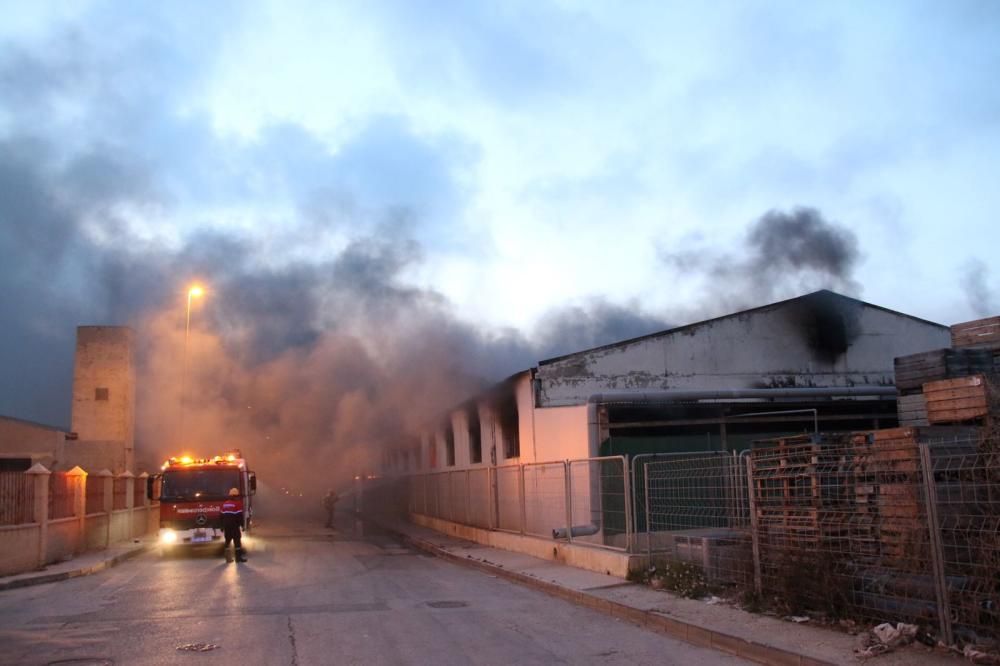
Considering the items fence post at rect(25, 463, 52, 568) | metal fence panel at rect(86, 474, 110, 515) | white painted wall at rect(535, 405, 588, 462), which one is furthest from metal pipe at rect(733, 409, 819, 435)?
metal fence panel at rect(86, 474, 110, 515)

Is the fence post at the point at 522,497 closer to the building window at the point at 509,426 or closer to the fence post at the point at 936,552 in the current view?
the building window at the point at 509,426

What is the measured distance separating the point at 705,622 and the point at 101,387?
24.6 metres

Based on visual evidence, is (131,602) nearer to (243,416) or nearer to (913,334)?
(913,334)

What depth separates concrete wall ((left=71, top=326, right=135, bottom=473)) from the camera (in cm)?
2777

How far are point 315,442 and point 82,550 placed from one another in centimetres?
1770

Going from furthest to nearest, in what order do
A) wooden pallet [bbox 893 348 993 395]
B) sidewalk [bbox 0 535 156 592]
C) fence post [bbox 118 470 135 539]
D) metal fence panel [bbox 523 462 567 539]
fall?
fence post [bbox 118 470 135 539] → metal fence panel [bbox 523 462 567 539] → sidewalk [bbox 0 535 156 592] → wooden pallet [bbox 893 348 993 395]

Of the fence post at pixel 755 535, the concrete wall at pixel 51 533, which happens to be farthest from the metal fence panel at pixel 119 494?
the fence post at pixel 755 535

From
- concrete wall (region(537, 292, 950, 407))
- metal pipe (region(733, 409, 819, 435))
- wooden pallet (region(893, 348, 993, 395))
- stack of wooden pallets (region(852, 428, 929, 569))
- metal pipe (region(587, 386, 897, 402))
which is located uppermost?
concrete wall (region(537, 292, 950, 407))

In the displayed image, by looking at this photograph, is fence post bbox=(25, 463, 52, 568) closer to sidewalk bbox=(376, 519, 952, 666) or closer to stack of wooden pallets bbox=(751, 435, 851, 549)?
sidewalk bbox=(376, 519, 952, 666)

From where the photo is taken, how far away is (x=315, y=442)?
3550cm

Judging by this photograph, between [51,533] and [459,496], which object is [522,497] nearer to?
[459,496]

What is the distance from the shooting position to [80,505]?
17672 millimetres

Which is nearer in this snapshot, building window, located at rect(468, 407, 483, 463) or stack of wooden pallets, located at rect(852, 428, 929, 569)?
stack of wooden pallets, located at rect(852, 428, 929, 569)

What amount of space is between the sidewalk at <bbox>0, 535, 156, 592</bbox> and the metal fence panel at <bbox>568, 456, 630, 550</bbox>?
341 inches
